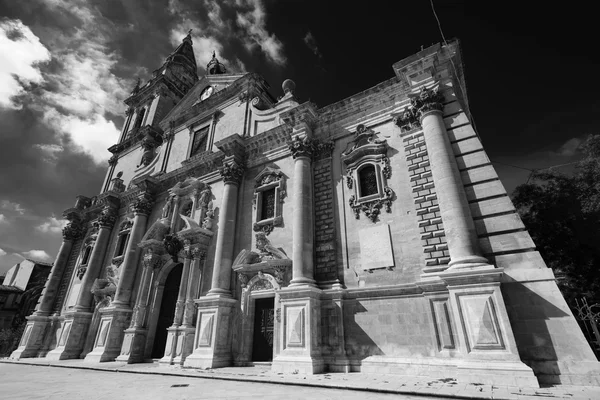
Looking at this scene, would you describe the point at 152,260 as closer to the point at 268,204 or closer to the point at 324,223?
the point at 268,204

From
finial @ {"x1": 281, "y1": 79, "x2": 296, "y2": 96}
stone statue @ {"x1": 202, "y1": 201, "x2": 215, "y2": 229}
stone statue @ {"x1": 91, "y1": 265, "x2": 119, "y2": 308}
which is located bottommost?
stone statue @ {"x1": 91, "y1": 265, "x2": 119, "y2": 308}

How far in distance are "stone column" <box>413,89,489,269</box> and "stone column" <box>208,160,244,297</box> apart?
28.5ft

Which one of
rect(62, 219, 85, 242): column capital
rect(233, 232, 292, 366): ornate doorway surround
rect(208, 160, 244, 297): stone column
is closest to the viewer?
rect(233, 232, 292, 366): ornate doorway surround

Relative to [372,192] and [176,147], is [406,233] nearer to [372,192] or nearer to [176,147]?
[372,192]

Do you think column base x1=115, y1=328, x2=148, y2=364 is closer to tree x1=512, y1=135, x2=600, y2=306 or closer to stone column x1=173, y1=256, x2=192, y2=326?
stone column x1=173, y1=256, x2=192, y2=326

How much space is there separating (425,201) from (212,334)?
9249 millimetres

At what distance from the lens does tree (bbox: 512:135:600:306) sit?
15.4 m

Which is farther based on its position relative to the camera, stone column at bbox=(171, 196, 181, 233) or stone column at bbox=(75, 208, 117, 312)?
stone column at bbox=(75, 208, 117, 312)

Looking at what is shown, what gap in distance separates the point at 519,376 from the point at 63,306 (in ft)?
81.5

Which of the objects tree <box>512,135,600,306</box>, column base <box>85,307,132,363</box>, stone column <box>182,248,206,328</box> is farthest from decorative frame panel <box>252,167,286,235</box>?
tree <box>512,135,600,306</box>

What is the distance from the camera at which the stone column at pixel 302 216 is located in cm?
1098

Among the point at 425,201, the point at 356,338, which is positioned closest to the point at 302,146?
the point at 425,201

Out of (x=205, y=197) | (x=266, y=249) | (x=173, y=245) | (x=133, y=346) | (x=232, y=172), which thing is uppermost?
(x=232, y=172)

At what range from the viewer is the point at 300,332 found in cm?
974
